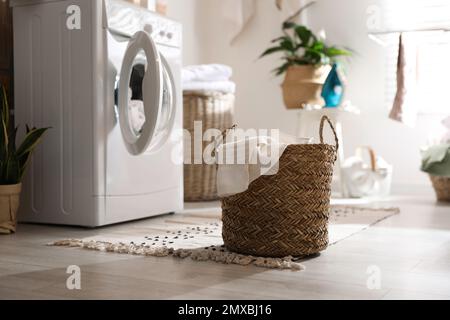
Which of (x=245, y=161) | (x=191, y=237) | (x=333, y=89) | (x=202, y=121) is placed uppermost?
(x=333, y=89)

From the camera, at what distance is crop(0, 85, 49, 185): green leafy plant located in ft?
6.91

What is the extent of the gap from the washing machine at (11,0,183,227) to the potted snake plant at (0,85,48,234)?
101 mm

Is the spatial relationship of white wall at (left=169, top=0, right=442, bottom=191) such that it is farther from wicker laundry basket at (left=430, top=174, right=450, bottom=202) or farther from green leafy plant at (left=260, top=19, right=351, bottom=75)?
wicker laundry basket at (left=430, top=174, right=450, bottom=202)

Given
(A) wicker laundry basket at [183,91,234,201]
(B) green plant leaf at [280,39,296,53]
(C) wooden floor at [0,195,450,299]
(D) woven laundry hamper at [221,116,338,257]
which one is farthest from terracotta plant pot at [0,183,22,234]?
(B) green plant leaf at [280,39,296,53]

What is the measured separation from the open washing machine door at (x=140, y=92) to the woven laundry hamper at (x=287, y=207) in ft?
2.01

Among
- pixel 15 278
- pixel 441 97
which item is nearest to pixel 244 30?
pixel 441 97

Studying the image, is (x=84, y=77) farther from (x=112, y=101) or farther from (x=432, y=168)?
(x=432, y=168)

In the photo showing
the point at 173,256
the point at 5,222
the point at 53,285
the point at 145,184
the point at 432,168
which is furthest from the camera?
the point at 432,168

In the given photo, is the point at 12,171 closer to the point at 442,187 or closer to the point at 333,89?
the point at 333,89

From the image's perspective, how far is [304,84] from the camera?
10.9 feet

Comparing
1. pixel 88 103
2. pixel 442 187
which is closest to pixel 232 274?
pixel 88 103

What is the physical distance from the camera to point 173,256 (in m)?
1.66

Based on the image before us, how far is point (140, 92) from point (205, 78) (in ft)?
2.86

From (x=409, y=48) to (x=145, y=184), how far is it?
1.61 metres
